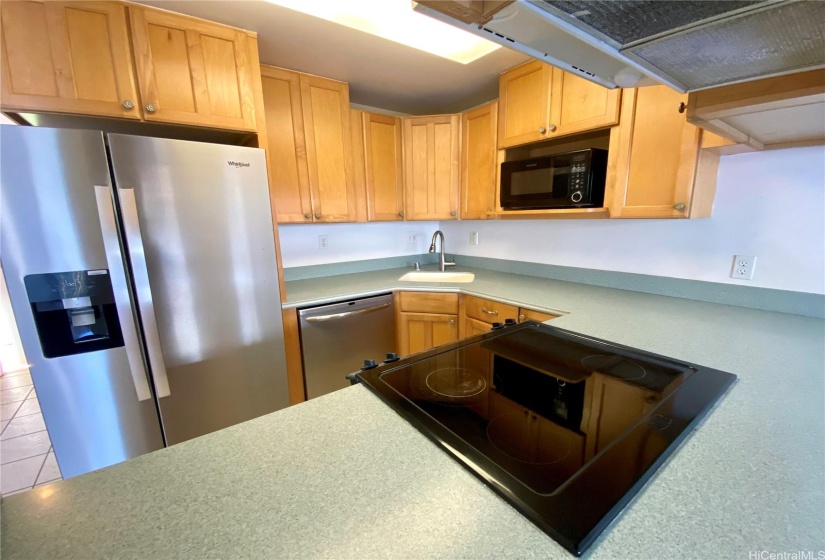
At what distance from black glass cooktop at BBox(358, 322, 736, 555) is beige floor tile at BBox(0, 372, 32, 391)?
390cm

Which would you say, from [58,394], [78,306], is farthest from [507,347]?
[58,394]

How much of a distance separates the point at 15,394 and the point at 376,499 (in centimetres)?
396

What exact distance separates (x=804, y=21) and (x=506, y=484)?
89cm

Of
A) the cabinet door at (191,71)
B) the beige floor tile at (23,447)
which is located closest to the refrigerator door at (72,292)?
the cabinet door at (191,71)

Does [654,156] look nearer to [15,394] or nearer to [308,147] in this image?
[308,147]

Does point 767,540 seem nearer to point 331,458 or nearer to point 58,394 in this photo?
point 331,458

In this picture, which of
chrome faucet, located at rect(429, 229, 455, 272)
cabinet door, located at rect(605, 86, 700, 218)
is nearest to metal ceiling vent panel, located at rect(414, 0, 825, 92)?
cabinet door, located at rect(605, 86, 700, 218)

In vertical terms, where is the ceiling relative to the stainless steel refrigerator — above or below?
above

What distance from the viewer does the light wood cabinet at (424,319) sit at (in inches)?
81.0

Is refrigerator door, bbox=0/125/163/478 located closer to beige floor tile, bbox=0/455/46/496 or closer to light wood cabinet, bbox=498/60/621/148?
beige floor tile, bbox=0/455/46/496

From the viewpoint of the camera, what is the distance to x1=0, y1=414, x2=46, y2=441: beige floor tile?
2131mm

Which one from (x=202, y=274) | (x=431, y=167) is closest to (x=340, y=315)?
(x=202, y=274)

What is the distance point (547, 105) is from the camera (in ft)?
5.57

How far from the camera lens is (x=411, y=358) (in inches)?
38.1
